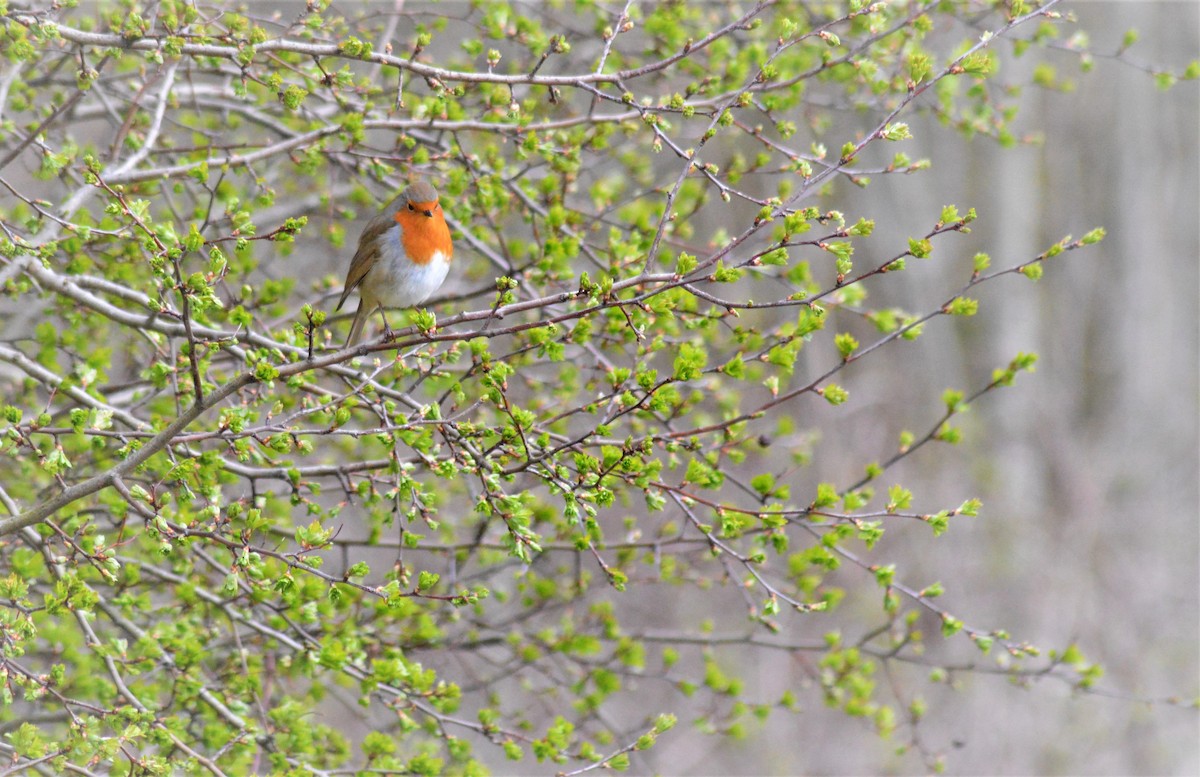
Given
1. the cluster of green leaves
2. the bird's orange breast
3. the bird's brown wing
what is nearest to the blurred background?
the cluster of green leaves

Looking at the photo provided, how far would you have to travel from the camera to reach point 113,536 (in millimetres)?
4035

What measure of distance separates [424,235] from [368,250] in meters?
0.29

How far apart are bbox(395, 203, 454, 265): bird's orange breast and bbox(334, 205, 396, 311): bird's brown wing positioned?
110mm

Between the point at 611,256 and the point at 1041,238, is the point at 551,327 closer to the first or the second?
the point at 611,256

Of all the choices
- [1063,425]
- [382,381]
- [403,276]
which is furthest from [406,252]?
[1063,425]

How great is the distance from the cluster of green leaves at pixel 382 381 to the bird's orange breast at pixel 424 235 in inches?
6.1

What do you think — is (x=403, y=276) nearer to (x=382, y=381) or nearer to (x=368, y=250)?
(x=368, y=250)

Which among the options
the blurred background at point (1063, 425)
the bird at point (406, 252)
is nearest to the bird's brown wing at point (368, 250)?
the bird at point (406, 252)

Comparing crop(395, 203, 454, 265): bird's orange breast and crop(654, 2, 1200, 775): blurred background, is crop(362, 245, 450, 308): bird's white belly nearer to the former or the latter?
crop(395, 203, 454, 265): bird's orange breast

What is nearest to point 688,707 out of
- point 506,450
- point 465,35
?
point 465,35

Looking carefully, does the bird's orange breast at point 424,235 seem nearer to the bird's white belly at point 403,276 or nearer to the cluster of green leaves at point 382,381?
the bird's white belly at point 403,276

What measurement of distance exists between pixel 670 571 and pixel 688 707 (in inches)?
258

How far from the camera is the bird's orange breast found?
390 centimetres

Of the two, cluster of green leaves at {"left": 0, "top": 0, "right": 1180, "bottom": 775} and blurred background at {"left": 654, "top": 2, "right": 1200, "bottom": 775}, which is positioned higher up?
blurred background at {"left": 654, "top": 2, "right": 1200, "bottom": 775}
